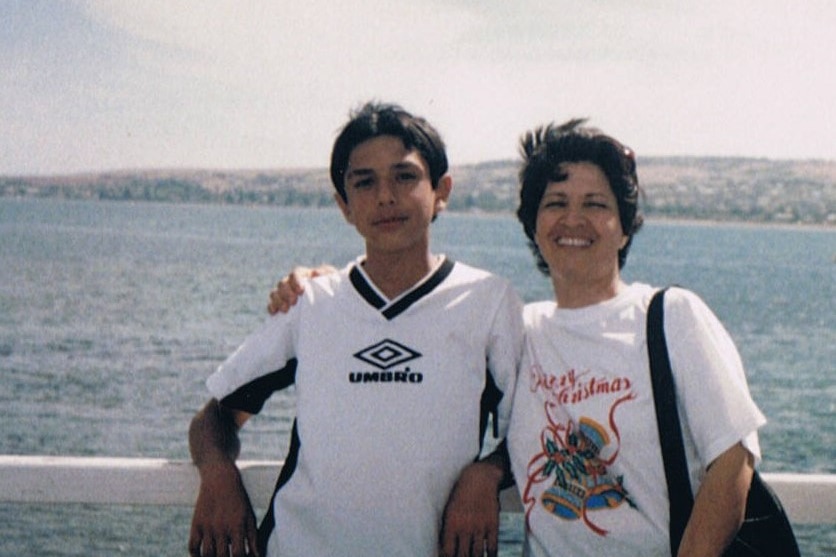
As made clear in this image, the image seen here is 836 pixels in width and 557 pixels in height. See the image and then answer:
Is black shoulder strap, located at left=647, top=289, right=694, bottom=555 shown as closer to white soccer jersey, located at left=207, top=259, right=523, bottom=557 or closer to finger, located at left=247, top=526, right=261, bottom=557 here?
white soccer jersey, located at left=207, top=259, right=523, bottom=557

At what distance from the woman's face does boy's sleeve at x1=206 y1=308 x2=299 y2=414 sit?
755 mm

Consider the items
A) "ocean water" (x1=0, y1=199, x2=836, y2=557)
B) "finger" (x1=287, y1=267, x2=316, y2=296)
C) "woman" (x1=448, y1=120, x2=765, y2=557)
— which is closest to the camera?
"woman" (x1=448, y1=120, x2=765, y2=557)

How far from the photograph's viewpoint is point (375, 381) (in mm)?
2893

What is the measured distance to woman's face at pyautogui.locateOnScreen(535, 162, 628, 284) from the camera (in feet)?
9.29

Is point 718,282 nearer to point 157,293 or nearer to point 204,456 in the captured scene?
point 157,293

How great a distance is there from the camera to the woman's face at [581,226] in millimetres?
2832

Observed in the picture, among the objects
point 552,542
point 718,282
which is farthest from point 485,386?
point 718,282

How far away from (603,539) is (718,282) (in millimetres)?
85603

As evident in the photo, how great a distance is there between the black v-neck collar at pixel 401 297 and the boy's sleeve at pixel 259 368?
0.20 meters

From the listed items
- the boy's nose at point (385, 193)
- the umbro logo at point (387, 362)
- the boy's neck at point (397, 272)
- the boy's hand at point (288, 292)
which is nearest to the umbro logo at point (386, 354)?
the umbro logo at point (387, 362)

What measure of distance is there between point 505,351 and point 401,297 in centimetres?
32

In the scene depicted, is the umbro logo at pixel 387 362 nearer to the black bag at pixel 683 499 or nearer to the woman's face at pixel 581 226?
the woman's face at pixel 581 226

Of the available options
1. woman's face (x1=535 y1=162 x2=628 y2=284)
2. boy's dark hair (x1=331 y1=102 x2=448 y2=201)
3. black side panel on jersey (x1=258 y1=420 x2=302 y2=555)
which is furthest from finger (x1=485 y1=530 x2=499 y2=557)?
boy's dark hair (x1=331 y1=102 x2=448 y2=201)

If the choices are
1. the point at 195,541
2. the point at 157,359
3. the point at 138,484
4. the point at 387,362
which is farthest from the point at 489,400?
the point at 157,359
